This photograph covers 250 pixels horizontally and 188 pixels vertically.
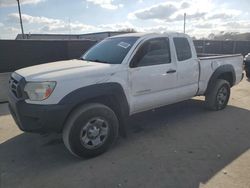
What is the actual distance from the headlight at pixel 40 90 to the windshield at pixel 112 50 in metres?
1.21

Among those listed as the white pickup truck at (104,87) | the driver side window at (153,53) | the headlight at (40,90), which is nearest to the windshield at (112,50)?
the white pickup truck at (104,87)

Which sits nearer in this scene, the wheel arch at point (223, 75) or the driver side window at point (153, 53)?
the driver side window at point (153, 53)

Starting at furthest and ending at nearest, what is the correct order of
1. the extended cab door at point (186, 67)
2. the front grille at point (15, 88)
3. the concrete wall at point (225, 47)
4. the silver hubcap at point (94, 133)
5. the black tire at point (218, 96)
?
the concrete wall at point (225, 47)
the black tire at point (218, 96)
the extended cab door at point (186, 67)
the silver hubcap at point (94, 133)
the front grille at point (15, 88)

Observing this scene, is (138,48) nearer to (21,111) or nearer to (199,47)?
(21,111)

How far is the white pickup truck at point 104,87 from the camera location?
3516 mm

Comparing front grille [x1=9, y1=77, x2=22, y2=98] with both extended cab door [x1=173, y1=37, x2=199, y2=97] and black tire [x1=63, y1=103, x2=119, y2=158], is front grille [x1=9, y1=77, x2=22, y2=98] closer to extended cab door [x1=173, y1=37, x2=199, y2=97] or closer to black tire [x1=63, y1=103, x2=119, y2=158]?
black tire [x1=63, y1=103, x2=119, y2=158]

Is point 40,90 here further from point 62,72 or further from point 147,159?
point 147,159

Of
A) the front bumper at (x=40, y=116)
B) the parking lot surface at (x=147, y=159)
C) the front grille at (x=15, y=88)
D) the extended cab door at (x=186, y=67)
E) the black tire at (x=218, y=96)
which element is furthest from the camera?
the black tire at (x=218, y=96)

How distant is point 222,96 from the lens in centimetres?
633

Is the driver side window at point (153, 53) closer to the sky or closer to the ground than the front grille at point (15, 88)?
closer to the sky

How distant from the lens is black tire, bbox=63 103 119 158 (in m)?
3.66

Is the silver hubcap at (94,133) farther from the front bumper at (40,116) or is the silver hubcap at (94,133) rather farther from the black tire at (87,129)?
the front bumper at (40,116)

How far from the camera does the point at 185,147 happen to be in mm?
4246

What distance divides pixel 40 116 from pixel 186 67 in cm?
304
